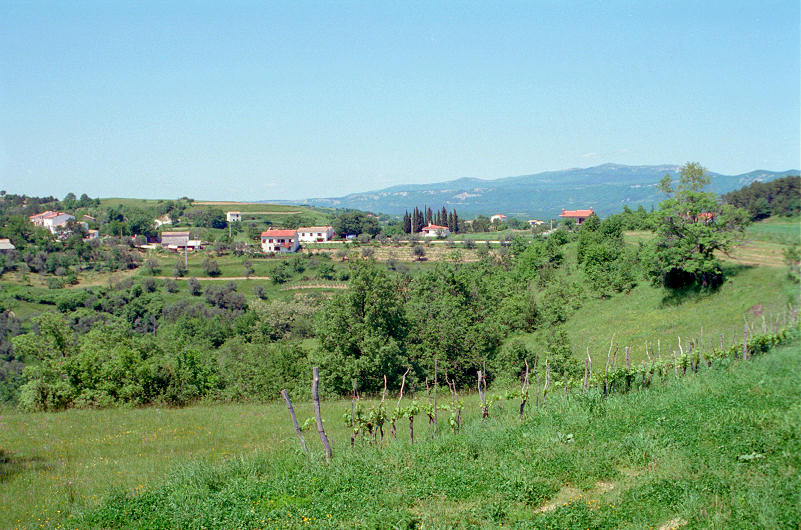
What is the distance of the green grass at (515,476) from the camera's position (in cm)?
604

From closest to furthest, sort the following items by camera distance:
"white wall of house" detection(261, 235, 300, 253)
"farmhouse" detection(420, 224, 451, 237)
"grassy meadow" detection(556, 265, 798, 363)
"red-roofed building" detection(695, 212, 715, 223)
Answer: "grassy meadow" detection(556, 265, 798, 363), "red-roofed building" detection(695, 212, 715, 223), "white wall of house" detection(261, 235, 300, 253), "farmhouse" detection(420, 224, 451, 237)

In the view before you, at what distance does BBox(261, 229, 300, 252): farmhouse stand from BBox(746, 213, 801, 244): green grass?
93.6 m

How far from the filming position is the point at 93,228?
120625mm

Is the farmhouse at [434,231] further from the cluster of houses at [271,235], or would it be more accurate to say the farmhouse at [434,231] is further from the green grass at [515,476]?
the green grass at [515,476]

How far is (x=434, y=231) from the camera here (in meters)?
124

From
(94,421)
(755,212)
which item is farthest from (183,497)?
(755,212)

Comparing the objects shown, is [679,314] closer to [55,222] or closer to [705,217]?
[705,217]

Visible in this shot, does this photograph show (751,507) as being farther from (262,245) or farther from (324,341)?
(262,245)

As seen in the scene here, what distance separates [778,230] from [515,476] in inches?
527

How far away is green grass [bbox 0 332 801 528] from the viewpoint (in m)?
6.04

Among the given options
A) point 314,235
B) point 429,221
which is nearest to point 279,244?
point 314,235

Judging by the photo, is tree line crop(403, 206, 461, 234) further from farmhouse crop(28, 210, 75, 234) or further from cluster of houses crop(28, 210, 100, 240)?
farmhouse crop(28, 210, 75, 234)

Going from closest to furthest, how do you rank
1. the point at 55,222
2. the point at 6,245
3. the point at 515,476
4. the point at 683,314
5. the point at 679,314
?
the point at 515,476 → the point at 683,314 → the point at 679,314 → the point at 6,245 → the point at 55,222

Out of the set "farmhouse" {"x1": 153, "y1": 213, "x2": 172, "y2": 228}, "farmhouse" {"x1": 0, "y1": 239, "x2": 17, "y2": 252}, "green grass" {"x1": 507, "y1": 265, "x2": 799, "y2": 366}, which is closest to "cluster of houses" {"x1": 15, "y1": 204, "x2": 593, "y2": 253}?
"farmhouse" {"x1": 153, "y1": 213, "x2": 172, "y2": 228}
